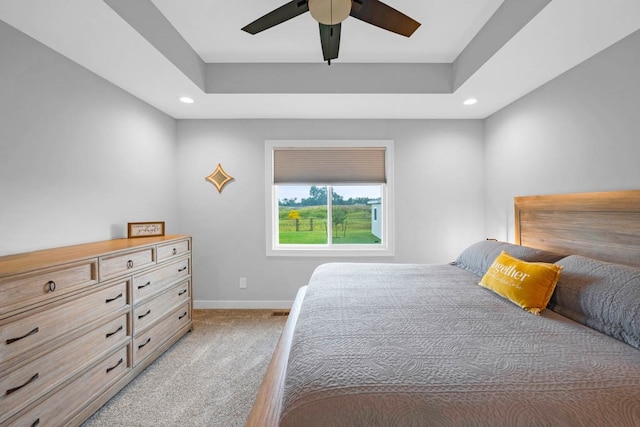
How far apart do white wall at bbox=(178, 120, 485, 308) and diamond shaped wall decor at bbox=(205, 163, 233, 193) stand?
0.07 metres

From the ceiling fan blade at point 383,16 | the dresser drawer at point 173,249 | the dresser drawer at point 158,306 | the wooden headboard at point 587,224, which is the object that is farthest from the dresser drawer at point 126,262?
the wooden headboard at point 587,224

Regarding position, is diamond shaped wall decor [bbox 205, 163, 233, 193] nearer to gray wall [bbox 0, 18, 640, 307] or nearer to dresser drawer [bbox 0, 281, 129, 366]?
gray wall [bbox 0, 18, 640, 307]

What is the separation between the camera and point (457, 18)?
2076 millimetres

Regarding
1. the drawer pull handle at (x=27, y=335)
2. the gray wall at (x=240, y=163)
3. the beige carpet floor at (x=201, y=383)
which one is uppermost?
the gray wall at (x=240, y=163)

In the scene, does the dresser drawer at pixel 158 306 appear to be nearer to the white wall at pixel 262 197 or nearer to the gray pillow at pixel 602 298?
the white wall at pixel 262 197

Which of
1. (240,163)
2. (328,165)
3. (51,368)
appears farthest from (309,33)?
(51,368)

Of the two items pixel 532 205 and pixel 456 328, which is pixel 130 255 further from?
pixel 532 205

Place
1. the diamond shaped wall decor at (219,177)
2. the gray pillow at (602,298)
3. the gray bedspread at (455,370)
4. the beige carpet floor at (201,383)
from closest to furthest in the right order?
1. the gray bedspread at (455,370)
2. the gray pillow at (602,298)
3. the beige carpet floor at (201,383)
4. the diamond shaped wall decor at (219,177)

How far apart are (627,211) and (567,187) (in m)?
0.52

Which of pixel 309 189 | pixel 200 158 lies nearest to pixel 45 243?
pixel 200 158

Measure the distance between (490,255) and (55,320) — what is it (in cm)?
285

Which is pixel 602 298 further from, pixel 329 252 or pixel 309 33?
pixel 309 33

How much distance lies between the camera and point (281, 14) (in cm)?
151

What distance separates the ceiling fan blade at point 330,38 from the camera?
61.6 inches
